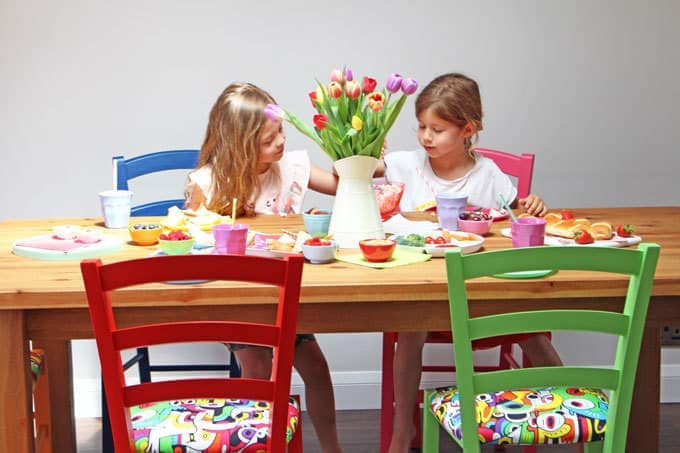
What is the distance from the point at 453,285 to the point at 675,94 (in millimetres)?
2062

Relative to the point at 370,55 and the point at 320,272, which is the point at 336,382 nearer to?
the point at 370,55

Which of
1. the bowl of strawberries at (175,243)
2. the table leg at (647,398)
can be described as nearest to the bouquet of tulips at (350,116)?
the bowl of strawberries at (175,243)

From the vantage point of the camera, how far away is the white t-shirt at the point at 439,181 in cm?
290

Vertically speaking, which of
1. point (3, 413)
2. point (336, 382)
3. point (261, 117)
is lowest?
point (336, 382)

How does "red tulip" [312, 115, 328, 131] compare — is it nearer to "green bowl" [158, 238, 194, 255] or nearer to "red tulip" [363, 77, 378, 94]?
"red tulip" [363, 77, 378, 94]

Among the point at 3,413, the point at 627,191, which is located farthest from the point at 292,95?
the point at 3,413

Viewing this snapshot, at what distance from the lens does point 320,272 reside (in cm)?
188

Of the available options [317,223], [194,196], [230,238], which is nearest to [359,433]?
[194,196]

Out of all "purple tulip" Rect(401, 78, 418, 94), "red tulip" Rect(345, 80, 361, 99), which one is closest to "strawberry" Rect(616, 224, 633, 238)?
"purple tulip" Rect(401, 78, 418, 94)

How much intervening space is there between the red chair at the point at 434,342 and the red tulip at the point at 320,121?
0.69 metres

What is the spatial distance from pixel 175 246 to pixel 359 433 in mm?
1309

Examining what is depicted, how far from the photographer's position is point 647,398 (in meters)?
1.97

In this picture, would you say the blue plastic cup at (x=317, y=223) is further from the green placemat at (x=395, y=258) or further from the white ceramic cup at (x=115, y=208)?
the white ceramic cup at (x=115, y=208)

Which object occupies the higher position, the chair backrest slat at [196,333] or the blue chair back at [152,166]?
the blue chair back at [152,166]
